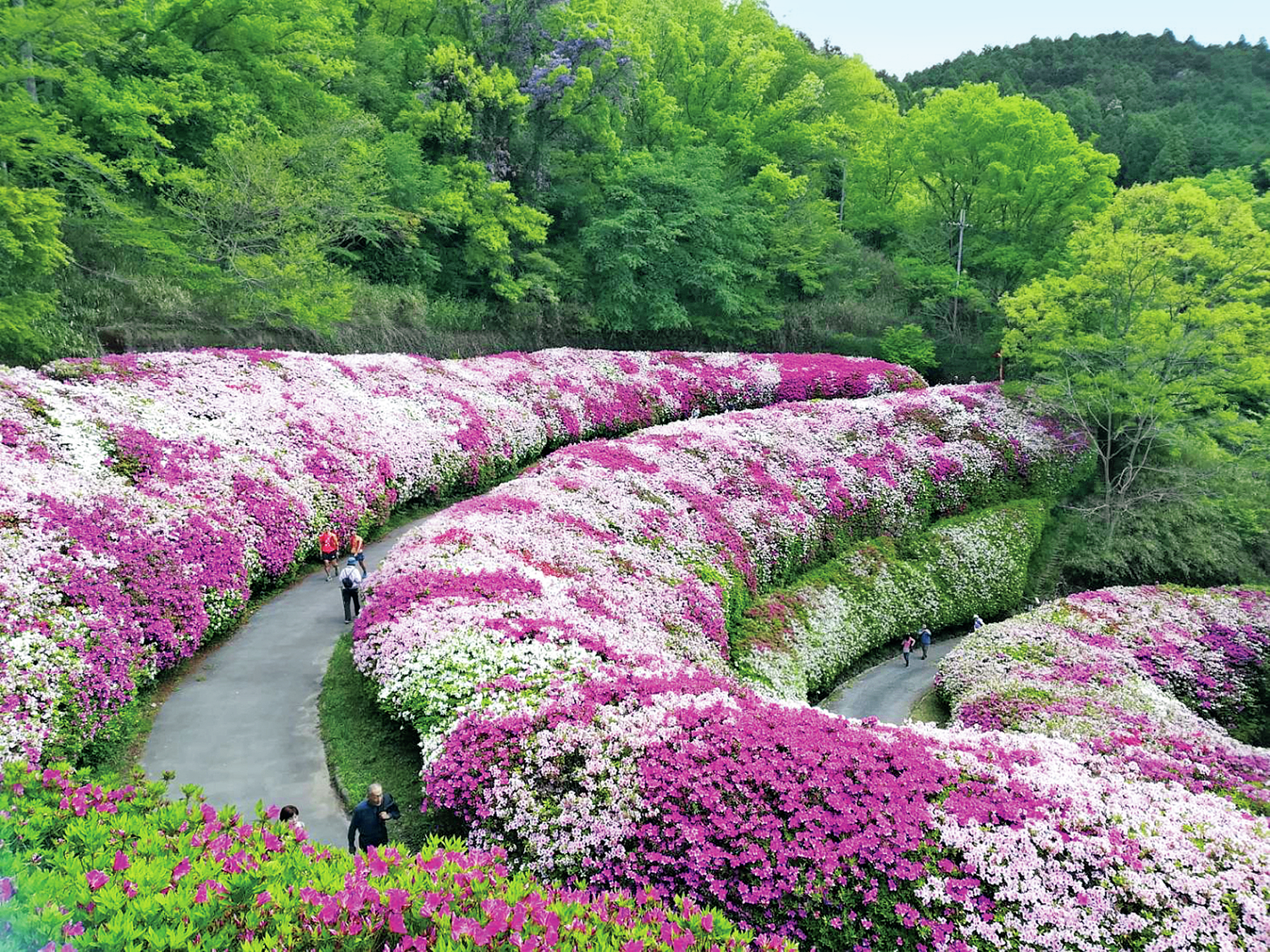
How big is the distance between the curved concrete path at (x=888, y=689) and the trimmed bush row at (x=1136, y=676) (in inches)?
41.9

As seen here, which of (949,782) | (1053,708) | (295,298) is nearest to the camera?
(949,782)

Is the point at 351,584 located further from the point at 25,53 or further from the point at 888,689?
the point at 25,53

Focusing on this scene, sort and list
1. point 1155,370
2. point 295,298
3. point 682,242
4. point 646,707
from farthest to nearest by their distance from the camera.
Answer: point 682,242 → point 1155,370 → point 295,298 → point 646,707

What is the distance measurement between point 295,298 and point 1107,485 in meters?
29.7

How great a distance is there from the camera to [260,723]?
37.8ft

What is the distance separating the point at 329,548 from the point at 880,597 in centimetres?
1551

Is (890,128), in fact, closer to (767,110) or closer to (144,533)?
(767,110)

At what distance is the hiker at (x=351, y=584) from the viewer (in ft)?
49.1

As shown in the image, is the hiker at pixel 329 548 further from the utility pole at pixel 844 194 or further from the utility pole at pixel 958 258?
the utility pole at pixel 844 194

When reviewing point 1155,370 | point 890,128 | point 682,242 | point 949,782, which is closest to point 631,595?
point 949,782

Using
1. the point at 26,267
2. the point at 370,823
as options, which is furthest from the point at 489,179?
the point at 370,823

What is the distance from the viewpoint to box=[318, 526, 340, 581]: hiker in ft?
55.0

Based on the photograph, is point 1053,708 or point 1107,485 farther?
point 1107,485

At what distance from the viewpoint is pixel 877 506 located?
82.2ft
